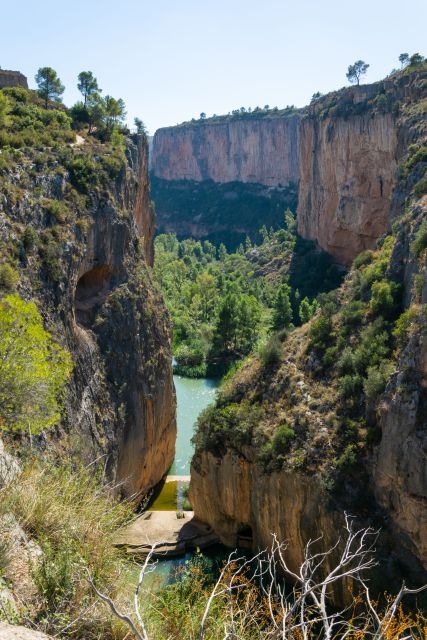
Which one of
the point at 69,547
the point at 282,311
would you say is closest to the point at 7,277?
the point at 69,547

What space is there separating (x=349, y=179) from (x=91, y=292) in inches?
1246

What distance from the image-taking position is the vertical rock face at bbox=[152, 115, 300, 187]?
4035 inches

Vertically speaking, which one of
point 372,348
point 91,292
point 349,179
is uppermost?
point 349,179

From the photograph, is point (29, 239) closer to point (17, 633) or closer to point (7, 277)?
point (7, 277)

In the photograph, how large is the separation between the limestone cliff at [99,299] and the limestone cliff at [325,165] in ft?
47.9

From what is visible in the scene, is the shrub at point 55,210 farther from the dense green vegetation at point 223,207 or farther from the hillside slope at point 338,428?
the dense green vegetation at point 223,207

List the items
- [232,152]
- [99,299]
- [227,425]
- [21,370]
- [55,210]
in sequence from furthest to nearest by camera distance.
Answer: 1. [232,152]
2. [99,299]
3. [227,425]
4. [55,210]
5. [21,370]

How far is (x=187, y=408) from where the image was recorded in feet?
129

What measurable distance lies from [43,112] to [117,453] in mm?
16996

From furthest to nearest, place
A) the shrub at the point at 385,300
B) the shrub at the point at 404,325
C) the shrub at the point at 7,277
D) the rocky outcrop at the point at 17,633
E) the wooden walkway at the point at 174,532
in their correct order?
the wooden walkway at the point at 174,532 → the shrub at the point at 385,300 → the shrub at the point at 404,325 → the shrub at the point at 7,277 → the rocky outcrop at the point at 17,633

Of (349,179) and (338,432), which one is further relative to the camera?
(349,179)

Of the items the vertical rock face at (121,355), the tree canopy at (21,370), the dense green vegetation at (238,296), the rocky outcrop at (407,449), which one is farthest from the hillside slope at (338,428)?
the dense green vegetation at (238,296)

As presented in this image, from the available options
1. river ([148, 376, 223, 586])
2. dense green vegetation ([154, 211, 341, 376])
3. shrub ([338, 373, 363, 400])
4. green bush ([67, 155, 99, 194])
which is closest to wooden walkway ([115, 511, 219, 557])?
river ([148, 376, 223, 586])

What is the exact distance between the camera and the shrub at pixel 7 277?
642 inches
